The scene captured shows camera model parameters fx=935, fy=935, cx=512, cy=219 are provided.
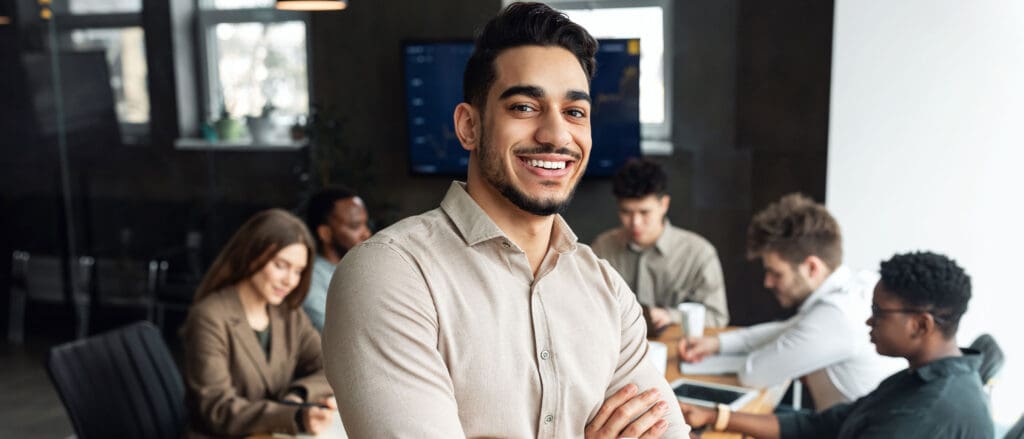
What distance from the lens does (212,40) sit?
17.4 ft

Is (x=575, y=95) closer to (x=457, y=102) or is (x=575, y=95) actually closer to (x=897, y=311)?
(x=897, y=311)

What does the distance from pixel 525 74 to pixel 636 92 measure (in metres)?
3.55

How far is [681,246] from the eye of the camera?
3994mm

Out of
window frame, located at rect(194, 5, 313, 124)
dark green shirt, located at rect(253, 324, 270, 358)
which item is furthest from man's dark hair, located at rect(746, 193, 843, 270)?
window frame, located at rect(194, 5, 313, 124)

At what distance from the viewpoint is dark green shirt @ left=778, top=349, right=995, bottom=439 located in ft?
6.85

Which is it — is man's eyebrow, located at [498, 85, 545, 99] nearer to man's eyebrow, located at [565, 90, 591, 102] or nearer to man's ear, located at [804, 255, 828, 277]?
man's eyebrow, located at [565, 90, 591, 102]

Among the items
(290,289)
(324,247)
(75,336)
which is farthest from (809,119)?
(75,336)

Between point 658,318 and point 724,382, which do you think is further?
point 658,318

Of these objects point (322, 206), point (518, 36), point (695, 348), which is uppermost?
point (518, 36)

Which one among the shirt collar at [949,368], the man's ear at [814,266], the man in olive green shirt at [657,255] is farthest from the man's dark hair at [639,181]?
the shirt collar at [949,368]

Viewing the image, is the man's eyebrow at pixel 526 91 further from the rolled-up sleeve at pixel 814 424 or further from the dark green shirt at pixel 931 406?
the rolled-up sleeve at pixel 814 424

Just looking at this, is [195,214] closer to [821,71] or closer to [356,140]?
[356,140]

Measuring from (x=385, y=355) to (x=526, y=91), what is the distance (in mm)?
418

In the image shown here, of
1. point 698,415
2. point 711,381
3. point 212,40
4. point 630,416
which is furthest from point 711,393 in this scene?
point 212,40
